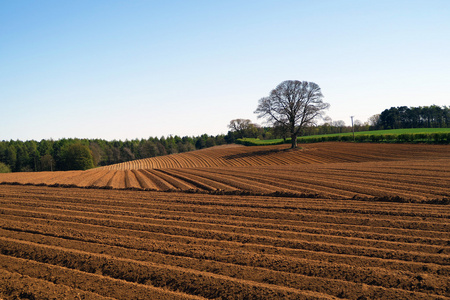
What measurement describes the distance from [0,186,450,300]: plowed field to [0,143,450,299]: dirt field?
0.09 feet

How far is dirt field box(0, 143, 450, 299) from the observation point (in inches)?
209

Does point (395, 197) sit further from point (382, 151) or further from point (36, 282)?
point (382, 151)

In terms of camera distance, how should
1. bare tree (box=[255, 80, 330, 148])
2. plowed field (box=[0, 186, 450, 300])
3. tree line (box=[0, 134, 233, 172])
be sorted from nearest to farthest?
1. plowed field (box=[0, 186, 450, 300])
2. bare tree (box=[255, 80, 330, 148])
3. tree line (box=[0, 134, 233, 172])

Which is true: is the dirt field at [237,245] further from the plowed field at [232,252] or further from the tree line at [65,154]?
the tree line at [65,154]

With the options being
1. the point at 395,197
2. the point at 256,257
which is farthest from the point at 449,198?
the point at 256,257

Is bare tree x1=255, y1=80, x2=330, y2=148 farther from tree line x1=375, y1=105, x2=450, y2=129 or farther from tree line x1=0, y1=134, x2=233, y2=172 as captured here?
tree line x1=375, y1=105, x2=450, y2=129

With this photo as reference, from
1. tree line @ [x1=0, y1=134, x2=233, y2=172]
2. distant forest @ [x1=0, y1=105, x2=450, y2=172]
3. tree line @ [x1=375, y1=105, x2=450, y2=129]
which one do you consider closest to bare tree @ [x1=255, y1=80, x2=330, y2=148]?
distant forest @ [x1=0, y1=105, x2=450, y2=172]

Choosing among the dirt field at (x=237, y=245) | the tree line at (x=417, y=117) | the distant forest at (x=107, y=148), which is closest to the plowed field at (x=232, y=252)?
the dirt field at (x=237, y=245)

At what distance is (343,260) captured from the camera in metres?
6.09

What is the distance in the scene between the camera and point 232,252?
6.79 meters

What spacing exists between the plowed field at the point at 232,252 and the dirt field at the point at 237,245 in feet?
0.09

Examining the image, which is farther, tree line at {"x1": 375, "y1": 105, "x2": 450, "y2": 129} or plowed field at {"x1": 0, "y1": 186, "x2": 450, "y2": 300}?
tree line at {"x1": 375, "y1": 105, "x2": 450, "y2": 129}

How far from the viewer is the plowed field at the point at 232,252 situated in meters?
5.25

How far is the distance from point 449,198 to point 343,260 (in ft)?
25.3
